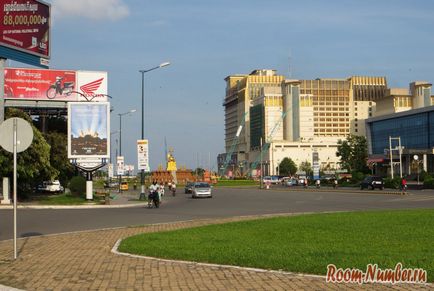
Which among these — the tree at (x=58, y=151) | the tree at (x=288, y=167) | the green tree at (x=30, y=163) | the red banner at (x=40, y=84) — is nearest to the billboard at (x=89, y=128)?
the green tree at (x=30, y=163)

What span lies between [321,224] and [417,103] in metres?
181

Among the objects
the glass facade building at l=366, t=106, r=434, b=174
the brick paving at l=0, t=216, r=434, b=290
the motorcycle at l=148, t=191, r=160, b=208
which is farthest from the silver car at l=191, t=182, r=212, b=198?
the glass facade building at l=366, t=106, r=434, b=174

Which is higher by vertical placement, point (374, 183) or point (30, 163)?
point (30, 163)

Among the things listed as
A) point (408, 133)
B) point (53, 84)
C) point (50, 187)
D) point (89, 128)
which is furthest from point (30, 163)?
point (408, 133)

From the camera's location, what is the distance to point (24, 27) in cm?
2231

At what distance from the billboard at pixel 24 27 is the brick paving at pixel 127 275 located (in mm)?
10945

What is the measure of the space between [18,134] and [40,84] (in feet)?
213

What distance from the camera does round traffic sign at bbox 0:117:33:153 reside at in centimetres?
1159

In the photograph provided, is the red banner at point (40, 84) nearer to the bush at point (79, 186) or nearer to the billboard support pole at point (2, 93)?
the bush at point (79, 186)

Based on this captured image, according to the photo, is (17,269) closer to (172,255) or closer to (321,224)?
(172,255)

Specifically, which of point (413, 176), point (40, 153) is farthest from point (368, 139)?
point (40, 153)

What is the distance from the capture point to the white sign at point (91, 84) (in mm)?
75250

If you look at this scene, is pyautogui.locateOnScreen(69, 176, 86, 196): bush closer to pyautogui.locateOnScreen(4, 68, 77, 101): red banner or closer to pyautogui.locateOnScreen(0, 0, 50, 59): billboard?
pyautogui.locateOnScreen(0, 0, 50, 59): billboard

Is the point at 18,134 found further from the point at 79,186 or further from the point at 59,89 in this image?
the point at 59,89
